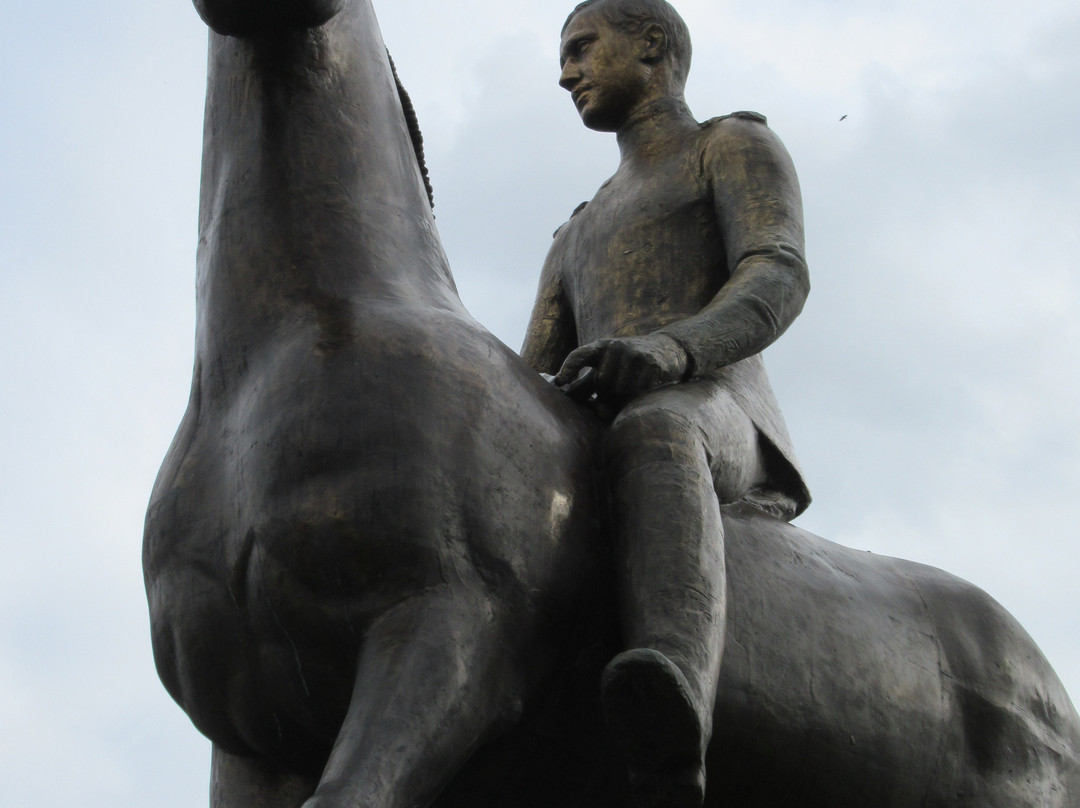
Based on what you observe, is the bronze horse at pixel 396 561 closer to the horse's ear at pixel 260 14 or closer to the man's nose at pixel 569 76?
the horse's ear at pixel 260 14

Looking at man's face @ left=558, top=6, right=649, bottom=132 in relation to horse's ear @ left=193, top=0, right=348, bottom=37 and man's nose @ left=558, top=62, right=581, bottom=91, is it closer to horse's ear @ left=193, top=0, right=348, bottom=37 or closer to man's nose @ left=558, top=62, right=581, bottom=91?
man's nose @ left=558, top=62, right=581, bottom=91

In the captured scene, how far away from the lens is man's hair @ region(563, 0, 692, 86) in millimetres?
6367

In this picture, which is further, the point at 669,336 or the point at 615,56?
the point at 615,56

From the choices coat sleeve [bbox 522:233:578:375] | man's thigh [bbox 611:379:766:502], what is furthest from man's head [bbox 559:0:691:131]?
man's thigh [bbox 611:379:766:502]

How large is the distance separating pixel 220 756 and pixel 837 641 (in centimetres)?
182

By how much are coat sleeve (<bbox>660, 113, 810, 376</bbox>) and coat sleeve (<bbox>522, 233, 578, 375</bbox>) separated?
0.79 m

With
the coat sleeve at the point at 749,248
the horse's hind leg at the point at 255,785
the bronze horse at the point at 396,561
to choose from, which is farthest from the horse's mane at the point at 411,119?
the horse's hind leg at the point at 255,785

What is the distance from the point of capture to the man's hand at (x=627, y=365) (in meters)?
5.07

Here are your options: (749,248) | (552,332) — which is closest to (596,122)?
(552,332)

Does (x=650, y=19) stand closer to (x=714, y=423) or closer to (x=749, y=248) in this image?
(x=749, y=248)

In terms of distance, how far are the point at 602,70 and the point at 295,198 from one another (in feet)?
6.13

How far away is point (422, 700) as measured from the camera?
419cm

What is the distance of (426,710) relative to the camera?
4.19 metres

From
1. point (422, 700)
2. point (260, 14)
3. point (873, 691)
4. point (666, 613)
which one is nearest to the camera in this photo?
point (422, 700)
